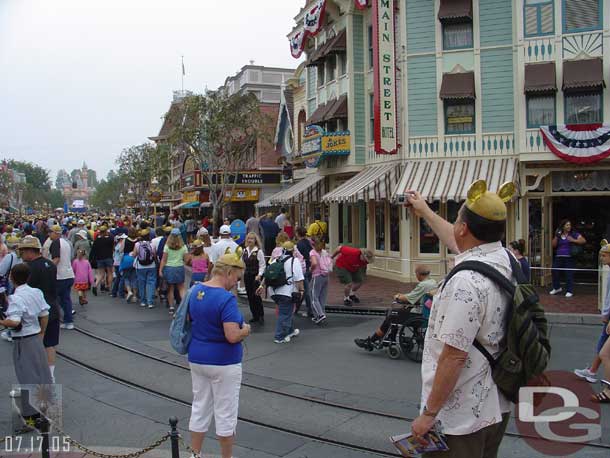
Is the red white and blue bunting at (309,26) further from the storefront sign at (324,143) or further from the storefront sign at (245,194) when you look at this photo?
the storefront sign at (245,194)

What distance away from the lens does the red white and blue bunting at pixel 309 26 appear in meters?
22.4

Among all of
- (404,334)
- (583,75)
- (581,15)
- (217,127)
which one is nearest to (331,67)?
(217,127)

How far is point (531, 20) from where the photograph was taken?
16688 mm

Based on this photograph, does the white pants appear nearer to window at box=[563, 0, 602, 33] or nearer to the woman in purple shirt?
the woman in purple shirt

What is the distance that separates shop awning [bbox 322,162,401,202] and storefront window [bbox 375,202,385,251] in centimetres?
141

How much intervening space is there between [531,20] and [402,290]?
824 cm

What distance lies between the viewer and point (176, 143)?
1136 inches

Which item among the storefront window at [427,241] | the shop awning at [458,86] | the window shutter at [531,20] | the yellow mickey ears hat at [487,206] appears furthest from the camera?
the storefront window at [427,241]

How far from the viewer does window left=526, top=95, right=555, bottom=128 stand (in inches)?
655

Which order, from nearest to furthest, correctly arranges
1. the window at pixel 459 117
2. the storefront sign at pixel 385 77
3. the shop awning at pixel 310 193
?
the storefront sign at pixel 385 77 → the window at pixel 459 117 → the shop awning at pixel 310 193

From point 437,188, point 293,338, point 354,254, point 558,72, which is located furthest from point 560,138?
point 293,338

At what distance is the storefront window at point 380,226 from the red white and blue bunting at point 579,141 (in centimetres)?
582

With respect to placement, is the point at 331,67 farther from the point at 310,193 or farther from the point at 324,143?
the point at 310,193

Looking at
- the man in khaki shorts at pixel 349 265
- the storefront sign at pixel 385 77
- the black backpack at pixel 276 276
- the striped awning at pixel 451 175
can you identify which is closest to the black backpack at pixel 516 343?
the black backpack at pixel 276 276
